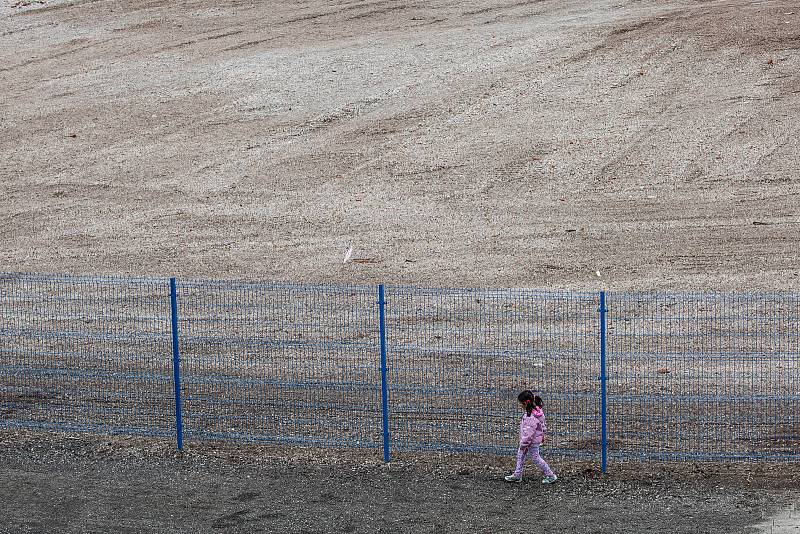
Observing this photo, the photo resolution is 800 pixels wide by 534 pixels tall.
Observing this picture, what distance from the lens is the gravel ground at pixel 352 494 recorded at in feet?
38.1

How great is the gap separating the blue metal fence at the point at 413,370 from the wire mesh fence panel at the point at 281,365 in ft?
0.11

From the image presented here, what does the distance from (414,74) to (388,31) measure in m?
4.56

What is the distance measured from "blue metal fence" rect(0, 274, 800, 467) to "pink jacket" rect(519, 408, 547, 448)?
64 cm

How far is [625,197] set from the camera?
984 inches

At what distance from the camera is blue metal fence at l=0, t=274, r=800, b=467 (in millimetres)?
13727

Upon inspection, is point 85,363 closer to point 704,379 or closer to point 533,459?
point 533,459

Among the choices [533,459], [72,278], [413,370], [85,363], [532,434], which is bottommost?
[533,459]

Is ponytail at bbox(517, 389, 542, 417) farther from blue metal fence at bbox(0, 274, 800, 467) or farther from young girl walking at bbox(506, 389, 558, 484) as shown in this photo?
blue metal fence at bbox(0, 274, 800, 467)

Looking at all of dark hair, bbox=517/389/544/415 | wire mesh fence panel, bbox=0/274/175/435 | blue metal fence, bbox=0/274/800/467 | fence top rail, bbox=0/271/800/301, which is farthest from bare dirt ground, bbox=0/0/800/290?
dark hair, bbox=517/389/544/415

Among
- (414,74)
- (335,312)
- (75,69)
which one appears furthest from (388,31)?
(335,312)

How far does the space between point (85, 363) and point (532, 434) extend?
267 inches

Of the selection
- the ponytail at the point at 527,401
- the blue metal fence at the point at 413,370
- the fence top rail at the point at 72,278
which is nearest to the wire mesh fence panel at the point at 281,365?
the blue metal fence at the point at 413,370

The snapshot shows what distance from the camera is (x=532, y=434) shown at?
40.8 feet

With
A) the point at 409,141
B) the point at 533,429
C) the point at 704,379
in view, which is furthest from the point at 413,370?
the point at 409,141
